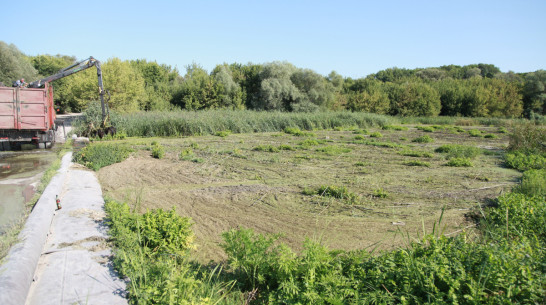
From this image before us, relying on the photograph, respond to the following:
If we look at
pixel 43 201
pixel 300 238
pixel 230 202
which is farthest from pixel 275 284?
pixel 43 201

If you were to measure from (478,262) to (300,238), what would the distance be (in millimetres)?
2878

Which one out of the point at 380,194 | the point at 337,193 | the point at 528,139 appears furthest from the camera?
the point at 528,139

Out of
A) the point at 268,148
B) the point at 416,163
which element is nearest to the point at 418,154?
the point at 416,163

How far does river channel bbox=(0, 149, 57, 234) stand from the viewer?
681 centimetres

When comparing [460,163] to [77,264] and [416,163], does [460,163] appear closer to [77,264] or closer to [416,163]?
[416,163]

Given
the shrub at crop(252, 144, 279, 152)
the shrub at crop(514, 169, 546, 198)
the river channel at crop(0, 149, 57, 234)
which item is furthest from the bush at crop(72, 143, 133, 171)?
the shrub at crop(514, 169, 546, 198)

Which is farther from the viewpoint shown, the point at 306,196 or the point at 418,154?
the point at 418,154

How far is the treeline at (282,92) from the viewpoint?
38094 mm

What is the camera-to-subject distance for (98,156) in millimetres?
11273

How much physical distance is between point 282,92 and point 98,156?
28927mm

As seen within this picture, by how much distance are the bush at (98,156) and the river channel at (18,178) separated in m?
1.17

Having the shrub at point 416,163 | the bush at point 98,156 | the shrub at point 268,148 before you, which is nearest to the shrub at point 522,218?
the shrub at point 416,163

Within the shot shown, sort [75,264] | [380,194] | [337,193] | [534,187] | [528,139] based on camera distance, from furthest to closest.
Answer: [528,139] → [380,194] → [337,193] → [534,187] → [75,264]

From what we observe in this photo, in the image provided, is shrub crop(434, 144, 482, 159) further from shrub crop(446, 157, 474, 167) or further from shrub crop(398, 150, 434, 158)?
shrub crop(446, 157, 474, 167)
